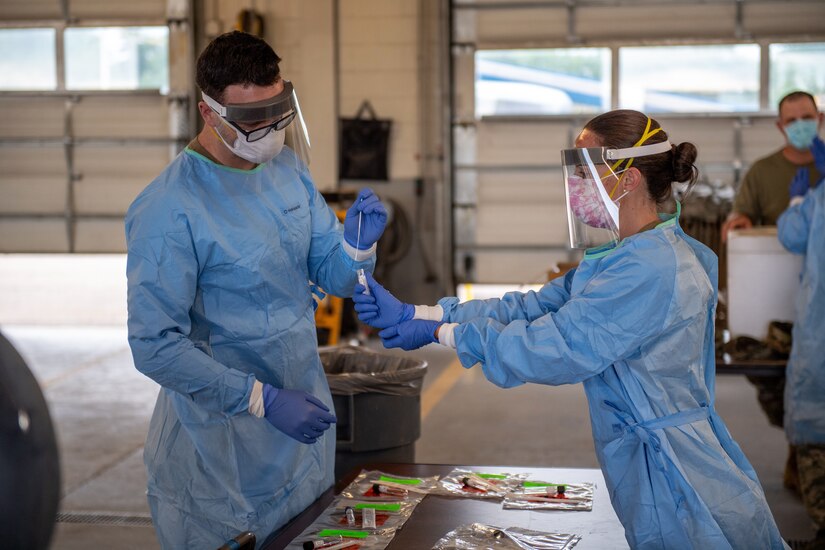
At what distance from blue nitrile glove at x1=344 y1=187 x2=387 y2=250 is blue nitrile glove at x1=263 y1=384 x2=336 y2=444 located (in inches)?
16.1

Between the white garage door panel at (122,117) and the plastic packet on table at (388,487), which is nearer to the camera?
the plastic packet on table at (388,487)

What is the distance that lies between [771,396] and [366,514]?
2835mm

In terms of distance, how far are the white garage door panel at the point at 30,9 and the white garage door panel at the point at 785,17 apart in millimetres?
6517

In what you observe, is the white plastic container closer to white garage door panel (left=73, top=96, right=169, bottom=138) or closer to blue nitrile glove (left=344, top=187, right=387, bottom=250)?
blue nitrile glove (left=344, top=187, right=387, bottom=250)

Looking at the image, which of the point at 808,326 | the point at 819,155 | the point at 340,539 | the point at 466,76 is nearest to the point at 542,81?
the point at 466,76

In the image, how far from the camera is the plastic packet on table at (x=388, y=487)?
7.63 feet

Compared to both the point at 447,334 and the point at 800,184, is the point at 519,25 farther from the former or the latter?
the point at 447,334

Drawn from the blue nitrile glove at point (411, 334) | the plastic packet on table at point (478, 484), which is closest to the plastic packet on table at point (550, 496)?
the plastic packet on table at point (478, 484)

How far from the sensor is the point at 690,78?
8.77 meters

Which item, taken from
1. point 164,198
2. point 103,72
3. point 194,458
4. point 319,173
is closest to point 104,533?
point 194,458

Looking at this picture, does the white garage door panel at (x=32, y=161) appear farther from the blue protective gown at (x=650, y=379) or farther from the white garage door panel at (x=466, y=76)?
the blue protective gown at (x=650, y=379)

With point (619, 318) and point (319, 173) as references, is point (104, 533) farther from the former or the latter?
point (319, 173)

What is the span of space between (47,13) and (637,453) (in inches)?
360

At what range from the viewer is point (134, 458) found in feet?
17.3
